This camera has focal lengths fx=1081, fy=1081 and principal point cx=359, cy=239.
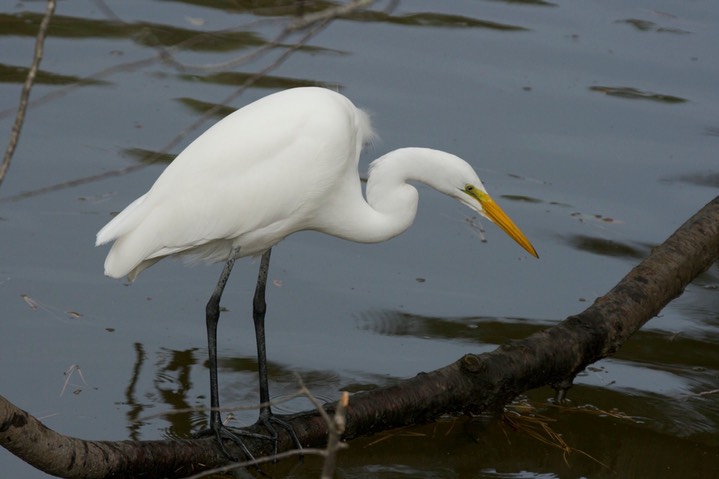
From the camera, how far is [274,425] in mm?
4188

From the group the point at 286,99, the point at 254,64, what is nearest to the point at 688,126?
the point at 254,64

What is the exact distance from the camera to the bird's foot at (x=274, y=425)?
4078 millimetres

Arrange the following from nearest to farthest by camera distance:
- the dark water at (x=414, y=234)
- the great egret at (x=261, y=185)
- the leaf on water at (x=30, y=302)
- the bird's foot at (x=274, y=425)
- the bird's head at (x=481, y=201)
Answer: the bird's foot at (x=274, y=425)
the great egret at (x=261, y=185)
the bird's head at (x=481, y=201)
the dark water at (x=414, y=234)
the leaf on water at (x=30, y=302)

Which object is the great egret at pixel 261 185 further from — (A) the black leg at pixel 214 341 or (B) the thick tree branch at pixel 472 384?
(B) the thick tree branch at pixel 472 384

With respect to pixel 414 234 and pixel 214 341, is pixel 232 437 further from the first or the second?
pixel 414 234

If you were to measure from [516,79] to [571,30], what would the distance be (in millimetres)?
1216

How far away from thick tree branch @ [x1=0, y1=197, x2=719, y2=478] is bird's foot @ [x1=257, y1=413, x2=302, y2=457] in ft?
0.10

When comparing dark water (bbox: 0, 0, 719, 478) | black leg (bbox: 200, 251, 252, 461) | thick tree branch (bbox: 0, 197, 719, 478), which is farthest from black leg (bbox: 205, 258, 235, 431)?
dark water (bbox: 0, 0, 719, 478)

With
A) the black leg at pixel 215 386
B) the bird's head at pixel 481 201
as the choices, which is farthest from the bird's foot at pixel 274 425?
the bird's head at pixel 481 201

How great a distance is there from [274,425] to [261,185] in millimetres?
964

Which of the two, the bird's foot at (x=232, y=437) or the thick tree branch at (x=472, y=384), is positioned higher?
the thick tree branch at (x=472, y=384)

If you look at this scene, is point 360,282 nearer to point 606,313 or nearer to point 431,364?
point 431,364

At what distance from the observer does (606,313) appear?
15.0 ft

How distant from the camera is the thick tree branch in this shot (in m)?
3.37
